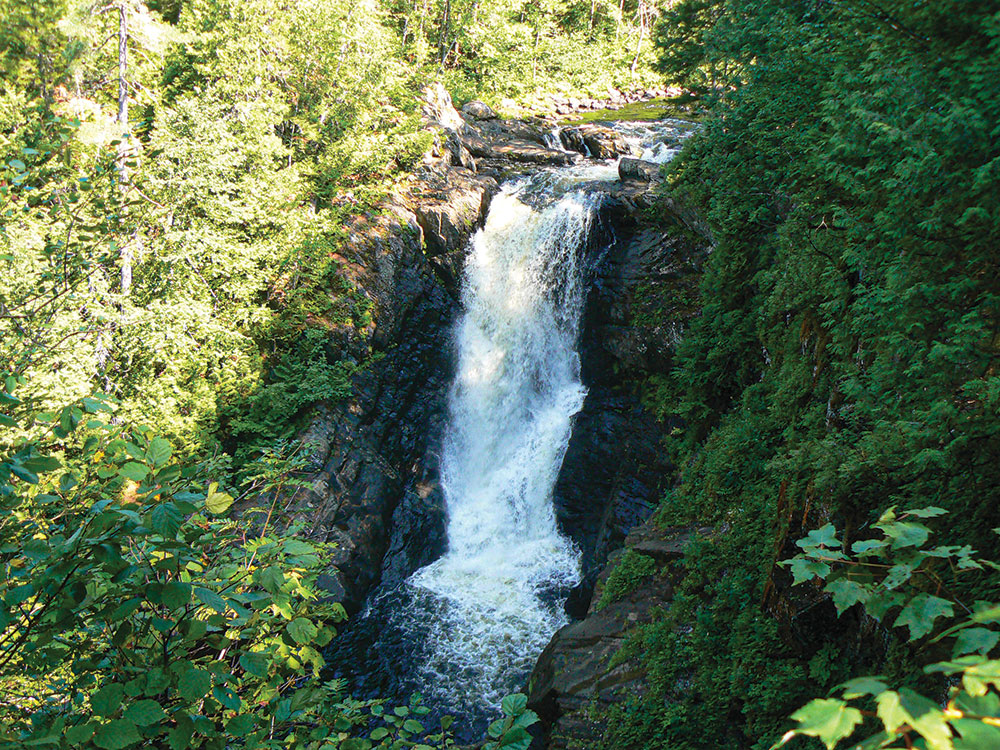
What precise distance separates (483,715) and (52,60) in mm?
22355

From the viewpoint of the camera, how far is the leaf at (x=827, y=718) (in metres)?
1.02

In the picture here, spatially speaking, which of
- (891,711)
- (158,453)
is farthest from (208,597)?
(891,711)

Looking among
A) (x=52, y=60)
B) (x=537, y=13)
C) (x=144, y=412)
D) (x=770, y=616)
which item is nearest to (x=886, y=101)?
(x=770, y=616)

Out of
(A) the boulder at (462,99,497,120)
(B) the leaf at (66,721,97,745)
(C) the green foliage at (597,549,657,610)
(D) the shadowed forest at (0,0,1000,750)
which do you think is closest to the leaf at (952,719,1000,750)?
(D) the shadowed forest at (0,0,1000,750)

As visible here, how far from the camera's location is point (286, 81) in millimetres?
16953

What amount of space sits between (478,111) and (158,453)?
25630 millimetres

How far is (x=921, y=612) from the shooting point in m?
1.72

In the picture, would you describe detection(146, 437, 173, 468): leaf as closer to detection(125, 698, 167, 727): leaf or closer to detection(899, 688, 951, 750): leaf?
detection(125, 698, 167, 727): leaf

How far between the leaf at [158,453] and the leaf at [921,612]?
2.69 metres

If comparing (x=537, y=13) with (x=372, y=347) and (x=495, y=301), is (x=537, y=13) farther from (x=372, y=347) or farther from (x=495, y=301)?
(x=372, y=347)

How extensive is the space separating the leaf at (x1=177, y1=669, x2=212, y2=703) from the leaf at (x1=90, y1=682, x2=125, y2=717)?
0.18 m

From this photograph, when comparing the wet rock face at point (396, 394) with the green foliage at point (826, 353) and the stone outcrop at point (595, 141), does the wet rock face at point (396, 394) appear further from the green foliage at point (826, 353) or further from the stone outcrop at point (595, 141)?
the green foliage at point (826, 353)

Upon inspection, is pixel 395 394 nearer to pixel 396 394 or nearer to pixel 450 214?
pixel 396 394

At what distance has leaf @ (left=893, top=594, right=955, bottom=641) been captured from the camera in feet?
5.47
